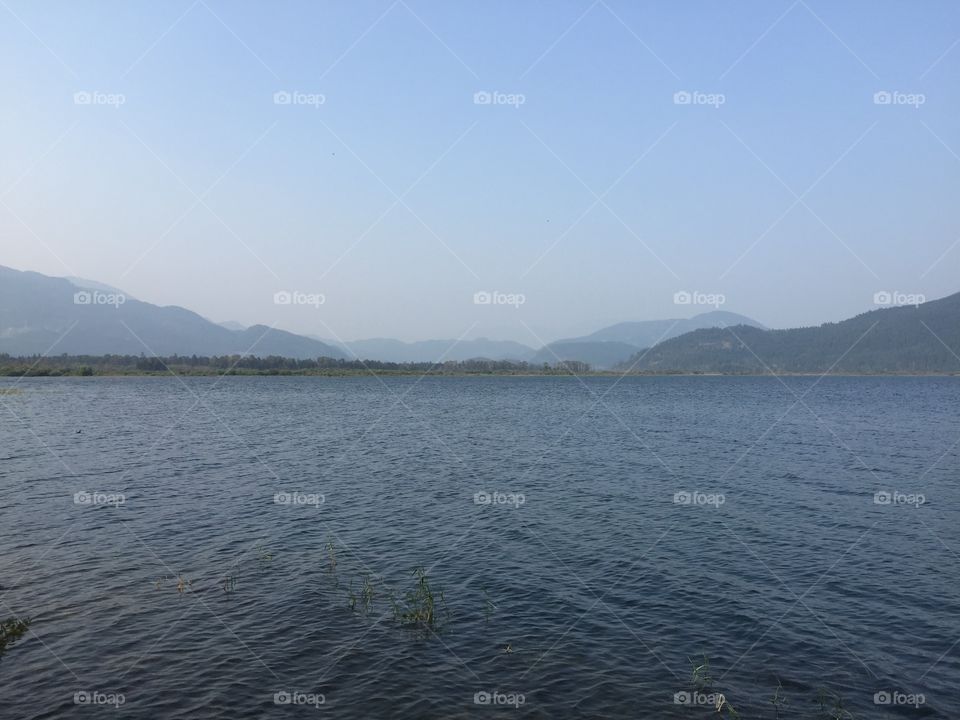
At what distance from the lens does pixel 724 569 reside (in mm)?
23312

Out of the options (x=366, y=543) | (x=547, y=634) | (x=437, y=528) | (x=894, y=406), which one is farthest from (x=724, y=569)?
(x=894, y=406)

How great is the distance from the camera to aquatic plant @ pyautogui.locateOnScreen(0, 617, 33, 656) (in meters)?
16.2

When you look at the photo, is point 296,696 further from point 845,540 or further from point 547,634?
point 845,540
